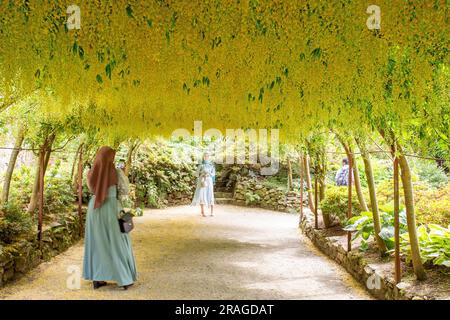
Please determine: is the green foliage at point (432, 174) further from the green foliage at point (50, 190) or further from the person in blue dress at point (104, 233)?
the green foliage at point (50, 190)

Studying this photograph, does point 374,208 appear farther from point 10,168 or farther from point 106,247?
point 10,168

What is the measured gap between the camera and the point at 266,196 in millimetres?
12148

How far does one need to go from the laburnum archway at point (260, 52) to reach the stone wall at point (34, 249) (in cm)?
159

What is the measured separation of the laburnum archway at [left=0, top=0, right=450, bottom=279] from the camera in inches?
85.9

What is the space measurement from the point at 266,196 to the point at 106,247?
8.44m

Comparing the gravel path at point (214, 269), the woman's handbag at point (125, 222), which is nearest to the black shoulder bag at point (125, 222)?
the woman's handbag at point (125, 222)

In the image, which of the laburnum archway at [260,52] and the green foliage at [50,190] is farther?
the green foliage at [50,190]

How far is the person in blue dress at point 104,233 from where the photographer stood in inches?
157

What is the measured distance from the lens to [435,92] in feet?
9.07

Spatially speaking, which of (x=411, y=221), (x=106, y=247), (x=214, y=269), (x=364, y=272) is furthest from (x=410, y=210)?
(x=106, y=247)

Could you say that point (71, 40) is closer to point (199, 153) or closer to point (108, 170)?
point (108, 170)

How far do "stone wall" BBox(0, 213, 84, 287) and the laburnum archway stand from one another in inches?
62.5
